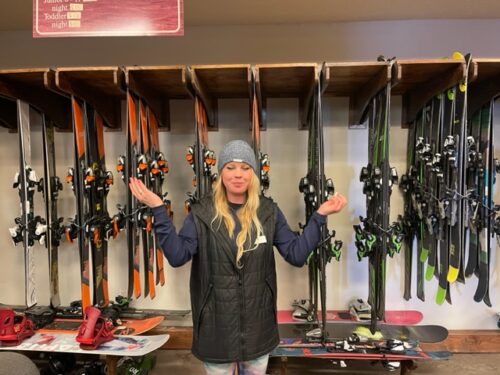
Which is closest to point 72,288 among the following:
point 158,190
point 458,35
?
point 158,190

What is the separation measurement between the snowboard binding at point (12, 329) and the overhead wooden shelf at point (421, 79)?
2.34 m

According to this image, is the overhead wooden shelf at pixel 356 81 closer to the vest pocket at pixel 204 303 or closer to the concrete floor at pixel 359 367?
the vest pocket at pixel 204 303

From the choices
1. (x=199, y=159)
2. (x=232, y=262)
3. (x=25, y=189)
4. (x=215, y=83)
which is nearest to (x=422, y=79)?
(x=215, y=83)

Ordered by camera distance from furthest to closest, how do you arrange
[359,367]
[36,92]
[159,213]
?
[359,367]
[36,92]
[159,213]

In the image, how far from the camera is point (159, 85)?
1.88m

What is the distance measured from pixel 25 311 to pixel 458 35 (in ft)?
10.7

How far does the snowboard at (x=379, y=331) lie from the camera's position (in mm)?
1909

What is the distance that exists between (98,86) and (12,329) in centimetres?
140

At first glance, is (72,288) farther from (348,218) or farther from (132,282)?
(348,218)

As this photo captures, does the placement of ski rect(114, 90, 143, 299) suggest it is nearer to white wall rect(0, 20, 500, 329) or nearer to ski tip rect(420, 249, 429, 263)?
white wall rect(0, 20, 500, 329)

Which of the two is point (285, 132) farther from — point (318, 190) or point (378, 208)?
point (378, 208)

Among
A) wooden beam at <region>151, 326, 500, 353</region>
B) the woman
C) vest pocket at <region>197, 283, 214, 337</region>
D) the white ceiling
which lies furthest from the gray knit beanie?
wooden beam at <region>151, 326, 500, 353</region>

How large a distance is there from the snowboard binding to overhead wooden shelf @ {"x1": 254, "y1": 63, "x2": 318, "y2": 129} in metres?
1.82

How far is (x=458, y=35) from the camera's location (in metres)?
2.06
